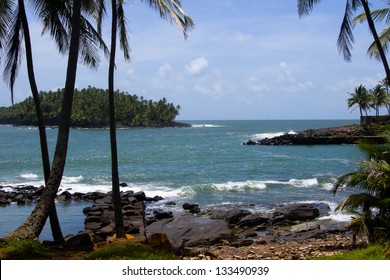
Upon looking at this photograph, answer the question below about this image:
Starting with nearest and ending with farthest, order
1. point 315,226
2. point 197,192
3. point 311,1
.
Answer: point 311,1
point 315,226
point 197,192

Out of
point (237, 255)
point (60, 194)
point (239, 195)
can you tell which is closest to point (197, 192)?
point (239, 195)

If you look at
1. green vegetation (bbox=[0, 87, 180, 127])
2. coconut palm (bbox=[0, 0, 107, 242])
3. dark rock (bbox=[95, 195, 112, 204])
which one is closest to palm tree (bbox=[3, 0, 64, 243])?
coconut palm (bbox=[0, 0, 107, 242])

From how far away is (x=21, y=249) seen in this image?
8.59 metres

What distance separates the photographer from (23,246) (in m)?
8.70

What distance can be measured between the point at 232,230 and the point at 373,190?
8.36 meters

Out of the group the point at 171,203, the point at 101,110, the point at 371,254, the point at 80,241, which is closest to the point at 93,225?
the point at 171,203

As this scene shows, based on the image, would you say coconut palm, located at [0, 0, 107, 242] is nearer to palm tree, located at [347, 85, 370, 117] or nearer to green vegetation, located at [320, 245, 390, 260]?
green vegetation, located at [320, 245, 390, 260]

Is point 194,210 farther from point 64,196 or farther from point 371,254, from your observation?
point 371,254

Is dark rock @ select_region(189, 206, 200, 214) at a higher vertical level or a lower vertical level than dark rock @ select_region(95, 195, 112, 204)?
lower

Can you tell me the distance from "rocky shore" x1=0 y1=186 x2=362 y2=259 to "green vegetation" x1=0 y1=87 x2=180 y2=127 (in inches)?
4896

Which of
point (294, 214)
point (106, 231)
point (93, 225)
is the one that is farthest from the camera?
point (294, 214)

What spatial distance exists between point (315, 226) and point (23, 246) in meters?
12.7

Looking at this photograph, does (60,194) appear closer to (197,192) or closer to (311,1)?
(197,192)

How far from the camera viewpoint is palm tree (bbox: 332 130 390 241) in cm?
975
